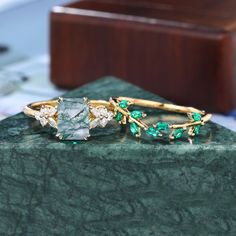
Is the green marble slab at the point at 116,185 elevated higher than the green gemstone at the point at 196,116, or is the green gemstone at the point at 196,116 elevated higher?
Result: the green gemstone at the point at 196,116

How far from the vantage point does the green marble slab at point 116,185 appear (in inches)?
29.1

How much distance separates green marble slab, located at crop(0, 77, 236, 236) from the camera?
74 cm

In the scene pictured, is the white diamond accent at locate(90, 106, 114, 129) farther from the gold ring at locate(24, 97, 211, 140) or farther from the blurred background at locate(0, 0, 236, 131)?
the blurred background at locate(0, 0, 236, 131)

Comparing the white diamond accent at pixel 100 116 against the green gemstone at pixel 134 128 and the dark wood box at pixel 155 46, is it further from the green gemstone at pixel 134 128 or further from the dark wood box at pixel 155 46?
the dark wood box at pixel 155 46

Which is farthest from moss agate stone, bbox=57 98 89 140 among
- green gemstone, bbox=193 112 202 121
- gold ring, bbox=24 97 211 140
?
green gemstone, bbox=193 112 202 121

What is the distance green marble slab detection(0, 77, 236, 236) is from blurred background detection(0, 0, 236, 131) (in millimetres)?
373

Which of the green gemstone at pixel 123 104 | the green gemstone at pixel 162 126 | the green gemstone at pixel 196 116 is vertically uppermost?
the green gemstone at pixel 123 104

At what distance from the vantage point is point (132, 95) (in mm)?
896

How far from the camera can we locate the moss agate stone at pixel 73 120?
2.45ft

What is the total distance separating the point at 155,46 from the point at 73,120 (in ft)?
1.53

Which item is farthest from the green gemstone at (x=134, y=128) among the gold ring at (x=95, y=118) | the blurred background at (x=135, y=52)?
the blurred background at (x=135, y=52)

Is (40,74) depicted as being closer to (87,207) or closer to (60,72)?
(60,72)

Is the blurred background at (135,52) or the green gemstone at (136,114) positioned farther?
the blurred background at (135,52)

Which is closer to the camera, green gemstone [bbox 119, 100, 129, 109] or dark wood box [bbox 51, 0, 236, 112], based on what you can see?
green gemstone [bbox 119, 100, 129, 109]
